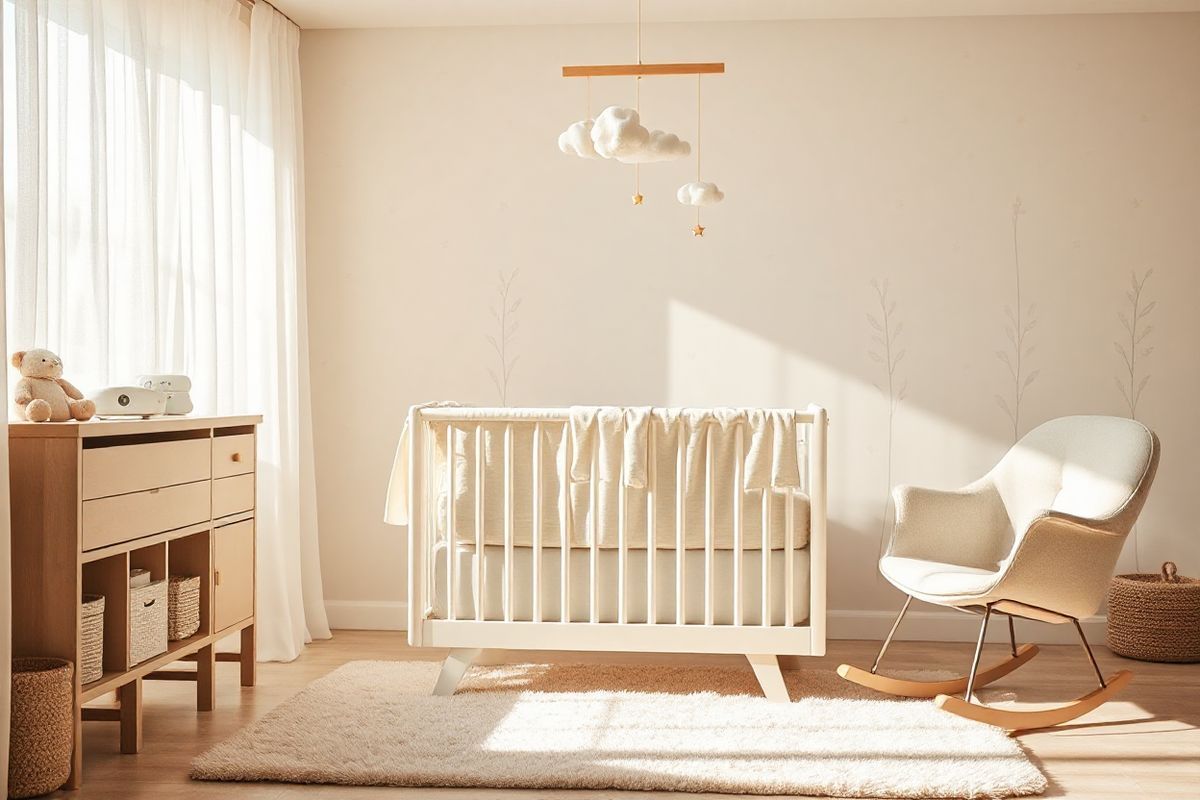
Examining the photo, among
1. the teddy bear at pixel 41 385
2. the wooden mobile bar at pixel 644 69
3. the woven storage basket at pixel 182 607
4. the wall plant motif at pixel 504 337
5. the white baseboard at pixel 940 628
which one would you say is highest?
the wooden mobile bar at pixel 644 69

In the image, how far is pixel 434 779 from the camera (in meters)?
2.29

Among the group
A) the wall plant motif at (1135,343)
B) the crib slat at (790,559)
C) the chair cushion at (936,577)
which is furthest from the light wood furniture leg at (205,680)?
the wall plant motif at (1135,343)

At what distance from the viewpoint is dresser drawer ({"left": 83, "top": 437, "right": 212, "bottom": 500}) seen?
89.5 inches

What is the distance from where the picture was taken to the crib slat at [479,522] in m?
2.89

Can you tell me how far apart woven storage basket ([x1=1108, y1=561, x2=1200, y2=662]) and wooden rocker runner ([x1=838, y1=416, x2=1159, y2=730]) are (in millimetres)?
452

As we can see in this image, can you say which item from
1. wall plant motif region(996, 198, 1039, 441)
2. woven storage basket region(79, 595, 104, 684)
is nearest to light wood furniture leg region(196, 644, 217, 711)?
woven storage basket region(79, 595, 104, 684)

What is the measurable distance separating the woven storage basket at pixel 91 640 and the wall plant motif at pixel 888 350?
2544 millimetres

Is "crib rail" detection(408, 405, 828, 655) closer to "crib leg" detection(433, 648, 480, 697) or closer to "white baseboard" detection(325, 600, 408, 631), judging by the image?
"crib leg" detection(433, 648, 480, 697)

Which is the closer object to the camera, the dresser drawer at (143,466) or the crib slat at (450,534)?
the dresser drawer at (143,466)

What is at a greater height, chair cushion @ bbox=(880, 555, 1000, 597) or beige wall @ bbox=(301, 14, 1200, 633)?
beige wall @ bbox=(301, 14, 1200, 633)

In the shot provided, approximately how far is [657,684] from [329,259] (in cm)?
196

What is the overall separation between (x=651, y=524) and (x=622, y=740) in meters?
0.58

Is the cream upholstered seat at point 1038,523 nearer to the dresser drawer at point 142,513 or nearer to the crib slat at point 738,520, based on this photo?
the crib slat at point 738,520

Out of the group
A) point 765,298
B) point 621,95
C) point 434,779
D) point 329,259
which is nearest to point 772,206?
point 765,298
